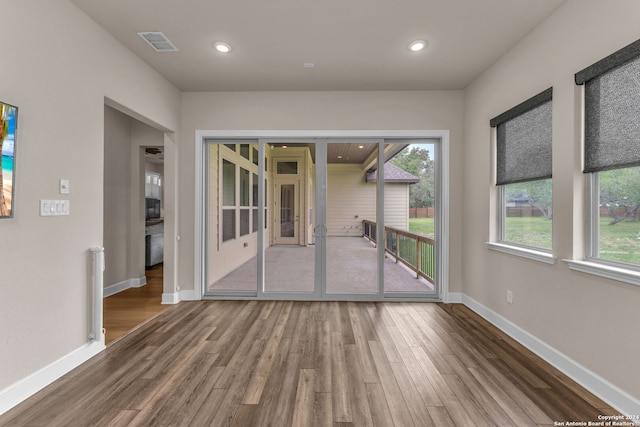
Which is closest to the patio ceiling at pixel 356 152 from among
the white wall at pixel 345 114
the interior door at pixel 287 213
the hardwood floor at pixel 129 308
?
the white wall at pixel 345 114

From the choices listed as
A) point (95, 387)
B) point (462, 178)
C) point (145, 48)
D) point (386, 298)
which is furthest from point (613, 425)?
point (145, 48)

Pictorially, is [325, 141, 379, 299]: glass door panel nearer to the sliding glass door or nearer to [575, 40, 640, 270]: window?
the sliding glass door

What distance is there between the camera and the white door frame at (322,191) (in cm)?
399

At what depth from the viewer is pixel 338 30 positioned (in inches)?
105

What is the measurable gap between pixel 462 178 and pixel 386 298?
1.91 m

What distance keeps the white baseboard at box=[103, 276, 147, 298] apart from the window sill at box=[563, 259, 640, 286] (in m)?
5.38

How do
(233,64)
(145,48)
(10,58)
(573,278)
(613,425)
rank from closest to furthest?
(613,425), (10,58), (573,278), (145,48), (233,64)

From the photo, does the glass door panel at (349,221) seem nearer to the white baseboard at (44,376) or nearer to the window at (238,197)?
the window at (238,197)

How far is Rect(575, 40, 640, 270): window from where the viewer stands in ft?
6.07

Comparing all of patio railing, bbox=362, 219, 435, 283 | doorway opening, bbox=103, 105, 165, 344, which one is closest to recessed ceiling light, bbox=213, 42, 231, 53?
doorway opening, bbox=103, 105, 165, 344

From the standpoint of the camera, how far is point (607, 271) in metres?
1.93

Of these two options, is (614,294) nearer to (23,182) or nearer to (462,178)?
(462,178)

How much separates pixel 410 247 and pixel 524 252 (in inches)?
62.3

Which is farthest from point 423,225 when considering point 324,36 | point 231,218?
point 231,218
